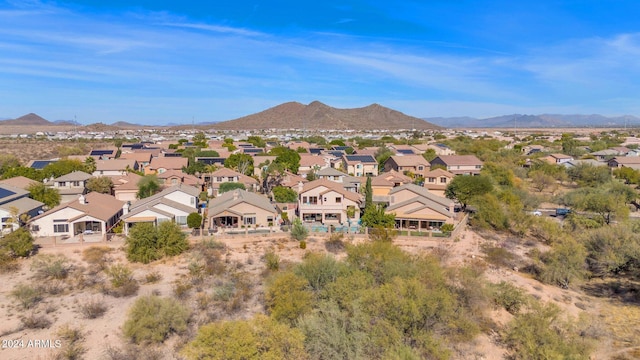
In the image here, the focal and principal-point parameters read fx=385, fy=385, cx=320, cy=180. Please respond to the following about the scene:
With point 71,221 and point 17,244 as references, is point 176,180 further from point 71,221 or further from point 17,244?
point 17,244

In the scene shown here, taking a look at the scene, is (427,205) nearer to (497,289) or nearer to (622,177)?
(497,289)

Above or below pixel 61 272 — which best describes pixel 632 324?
below

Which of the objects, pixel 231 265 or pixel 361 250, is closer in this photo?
pixel 361 250

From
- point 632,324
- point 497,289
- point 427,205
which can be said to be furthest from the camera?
point 427,205

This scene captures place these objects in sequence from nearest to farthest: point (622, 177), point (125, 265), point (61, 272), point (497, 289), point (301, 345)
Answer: point (301, 345)
point (497, 289)
point (61, 272)
point (125, 265)
point (622, 177)

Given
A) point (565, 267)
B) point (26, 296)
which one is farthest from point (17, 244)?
point (565, 267)

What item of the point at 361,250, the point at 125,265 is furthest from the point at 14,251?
the point at 361,250
